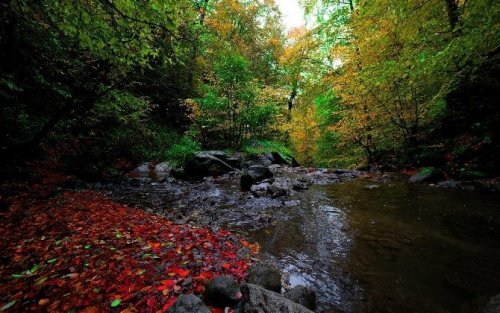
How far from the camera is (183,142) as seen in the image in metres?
13.3

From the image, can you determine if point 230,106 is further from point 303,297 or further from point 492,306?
point 492,306

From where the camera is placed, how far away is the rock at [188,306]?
2.00m

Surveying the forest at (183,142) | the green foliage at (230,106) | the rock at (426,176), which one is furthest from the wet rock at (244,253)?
the green foliage at (230,106)

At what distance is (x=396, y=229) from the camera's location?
4.65m

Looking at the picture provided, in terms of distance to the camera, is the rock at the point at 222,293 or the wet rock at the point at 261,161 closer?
the rock at the point at 222,293

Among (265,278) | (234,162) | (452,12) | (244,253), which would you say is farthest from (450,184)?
(234,162)

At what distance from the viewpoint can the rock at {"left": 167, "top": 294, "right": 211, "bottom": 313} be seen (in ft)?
6.56

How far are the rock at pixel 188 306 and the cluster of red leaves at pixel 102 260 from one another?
0.33 metres

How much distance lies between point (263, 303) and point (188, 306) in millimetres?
609

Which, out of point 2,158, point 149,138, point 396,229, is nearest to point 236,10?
point 149,138

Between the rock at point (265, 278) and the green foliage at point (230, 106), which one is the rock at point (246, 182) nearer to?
the rock at point (265, 278)

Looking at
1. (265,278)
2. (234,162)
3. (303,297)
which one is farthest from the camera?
(234,162)

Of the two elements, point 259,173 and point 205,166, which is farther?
point 205,166

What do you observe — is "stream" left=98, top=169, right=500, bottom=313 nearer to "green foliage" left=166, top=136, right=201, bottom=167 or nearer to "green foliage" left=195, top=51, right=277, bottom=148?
"green foliage" left=166, top=136, right=201, bottom=167
